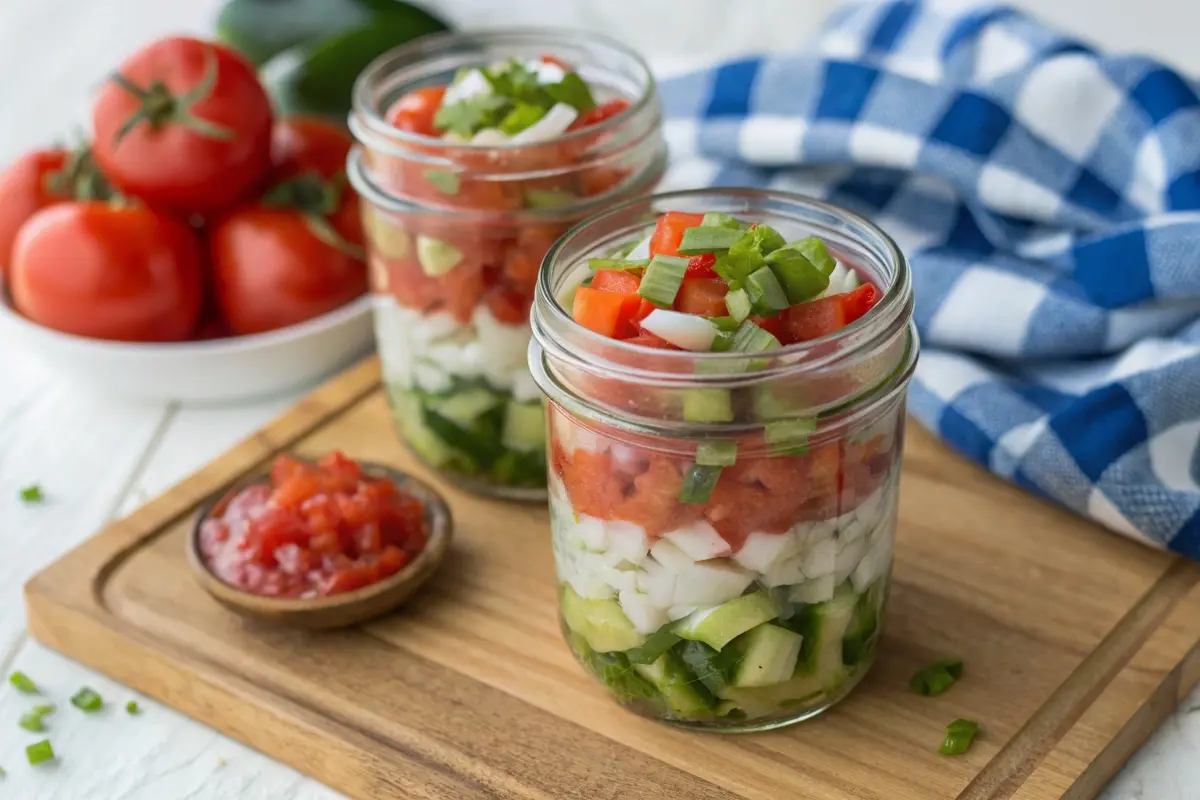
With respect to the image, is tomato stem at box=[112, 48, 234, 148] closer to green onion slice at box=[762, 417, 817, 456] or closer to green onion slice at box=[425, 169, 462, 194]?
green onion slice at box=[425, 169, 462, 194]

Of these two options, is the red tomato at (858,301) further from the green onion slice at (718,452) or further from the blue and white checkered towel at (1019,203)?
the blue and white checkered towel at (1019,203)

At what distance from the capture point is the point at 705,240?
64.2 inches

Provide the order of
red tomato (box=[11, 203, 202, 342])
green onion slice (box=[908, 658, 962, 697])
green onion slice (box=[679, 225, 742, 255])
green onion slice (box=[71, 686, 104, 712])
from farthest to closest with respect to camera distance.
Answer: red tomato (box=[11, 203, 202, 342])
green onion slice (box=[71, 686, 104, 712])
green onion slice (box=[908, 658, 962, 697])
green onion slice (box=[679, 225, 742, 255])

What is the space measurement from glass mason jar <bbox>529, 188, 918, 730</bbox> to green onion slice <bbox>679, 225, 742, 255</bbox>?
5.9 inches

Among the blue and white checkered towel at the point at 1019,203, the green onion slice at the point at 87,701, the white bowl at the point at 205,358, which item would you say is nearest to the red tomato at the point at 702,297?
the blue and white checkered towel at the point at 1019,203

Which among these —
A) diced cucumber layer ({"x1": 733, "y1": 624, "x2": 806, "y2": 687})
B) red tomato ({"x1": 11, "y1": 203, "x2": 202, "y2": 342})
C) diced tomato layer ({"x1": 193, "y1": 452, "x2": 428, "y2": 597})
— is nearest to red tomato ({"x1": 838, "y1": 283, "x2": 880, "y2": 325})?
diced cucumber layer ({"x1": 733, "y1": 624, "x2": 806, "y2": 687})

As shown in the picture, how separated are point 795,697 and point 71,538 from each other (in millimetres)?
1192

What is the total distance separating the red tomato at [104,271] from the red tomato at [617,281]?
1.11 metres

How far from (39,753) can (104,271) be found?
36.1 inches

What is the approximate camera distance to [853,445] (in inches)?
64.9

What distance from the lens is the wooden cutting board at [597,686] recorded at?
1.71 metres

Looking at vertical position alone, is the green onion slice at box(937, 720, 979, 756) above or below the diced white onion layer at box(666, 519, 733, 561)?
below

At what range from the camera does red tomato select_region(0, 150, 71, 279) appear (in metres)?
2.69

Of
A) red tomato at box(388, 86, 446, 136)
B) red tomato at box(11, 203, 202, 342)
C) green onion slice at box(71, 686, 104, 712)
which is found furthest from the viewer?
red tomato at box(11, 203, 202, 342)
